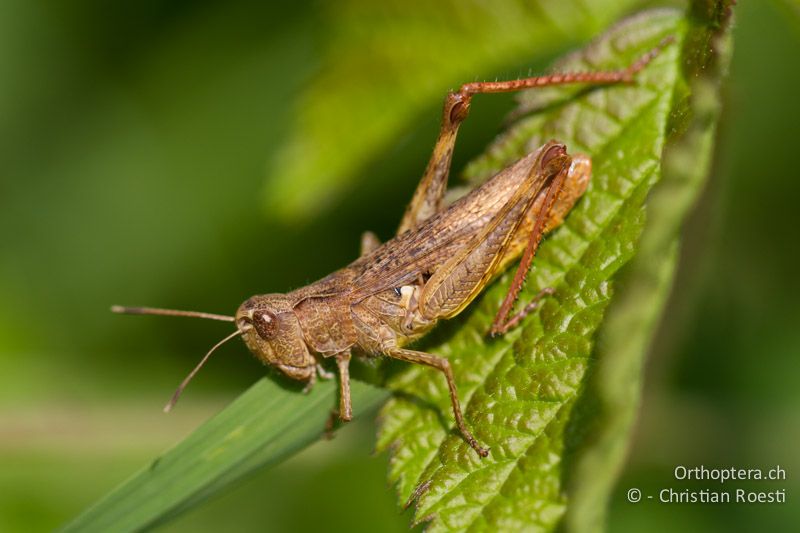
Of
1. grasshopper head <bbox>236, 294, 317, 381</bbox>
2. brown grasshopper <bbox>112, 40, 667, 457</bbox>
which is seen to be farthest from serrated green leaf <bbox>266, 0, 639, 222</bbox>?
grasshopper head <bbox>236, 294, 317, 381</bbox>

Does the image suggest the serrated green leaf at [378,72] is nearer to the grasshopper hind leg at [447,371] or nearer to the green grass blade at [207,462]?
the grasshopper hind leg at [447,371]

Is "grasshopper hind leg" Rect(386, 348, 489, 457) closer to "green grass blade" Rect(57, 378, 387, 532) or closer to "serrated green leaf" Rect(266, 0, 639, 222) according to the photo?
"green grass blade" Rect(57, 378, 387, 532)

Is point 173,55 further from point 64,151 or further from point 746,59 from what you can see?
point 746,59

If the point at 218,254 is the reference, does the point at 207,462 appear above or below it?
below

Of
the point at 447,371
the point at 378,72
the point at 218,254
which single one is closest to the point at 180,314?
the point at 447,371

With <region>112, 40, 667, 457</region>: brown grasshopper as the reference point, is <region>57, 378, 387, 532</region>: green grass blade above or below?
below

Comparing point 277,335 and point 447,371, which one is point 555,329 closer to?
point 447,371
